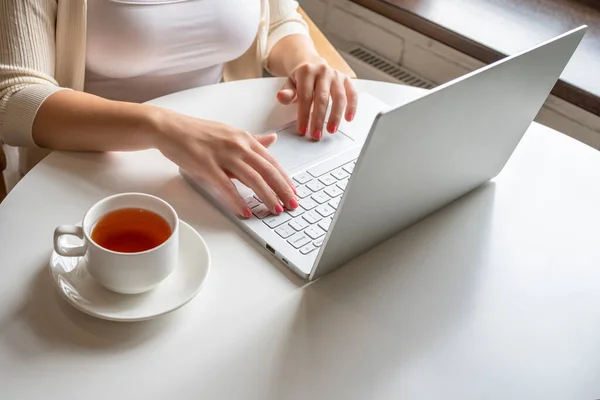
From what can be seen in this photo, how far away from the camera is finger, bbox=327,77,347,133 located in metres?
0.99

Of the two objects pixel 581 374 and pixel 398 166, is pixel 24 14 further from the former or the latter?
pixel 581 374

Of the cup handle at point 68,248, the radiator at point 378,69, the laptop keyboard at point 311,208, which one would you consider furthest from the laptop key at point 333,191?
the radiator at point 378,69

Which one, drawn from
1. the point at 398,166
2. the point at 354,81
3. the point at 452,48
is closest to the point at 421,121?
the point at 398,166

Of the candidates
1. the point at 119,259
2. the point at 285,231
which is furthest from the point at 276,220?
the point at 119,259

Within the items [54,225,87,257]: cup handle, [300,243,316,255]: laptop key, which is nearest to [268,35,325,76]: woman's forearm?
[300,243,316,255]: laptop key

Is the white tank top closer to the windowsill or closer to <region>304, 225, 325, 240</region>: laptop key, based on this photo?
<region>304, 225, 325, 240</region>: laptop key

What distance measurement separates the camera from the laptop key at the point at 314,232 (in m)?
0.80

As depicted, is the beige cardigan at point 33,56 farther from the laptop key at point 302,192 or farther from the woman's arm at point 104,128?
the laptop key at point 302,192

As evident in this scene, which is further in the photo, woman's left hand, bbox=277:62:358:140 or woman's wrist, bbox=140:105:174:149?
woman's left hand, bbox=277:62:358:140

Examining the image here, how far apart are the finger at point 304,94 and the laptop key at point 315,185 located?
13 cm

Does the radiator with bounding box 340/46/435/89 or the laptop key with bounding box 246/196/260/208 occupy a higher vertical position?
the laptop key with bounding box 246/196/260/208

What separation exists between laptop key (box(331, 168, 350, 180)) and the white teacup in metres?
0.29

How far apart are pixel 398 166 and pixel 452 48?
3.52 feet

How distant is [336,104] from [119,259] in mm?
492
